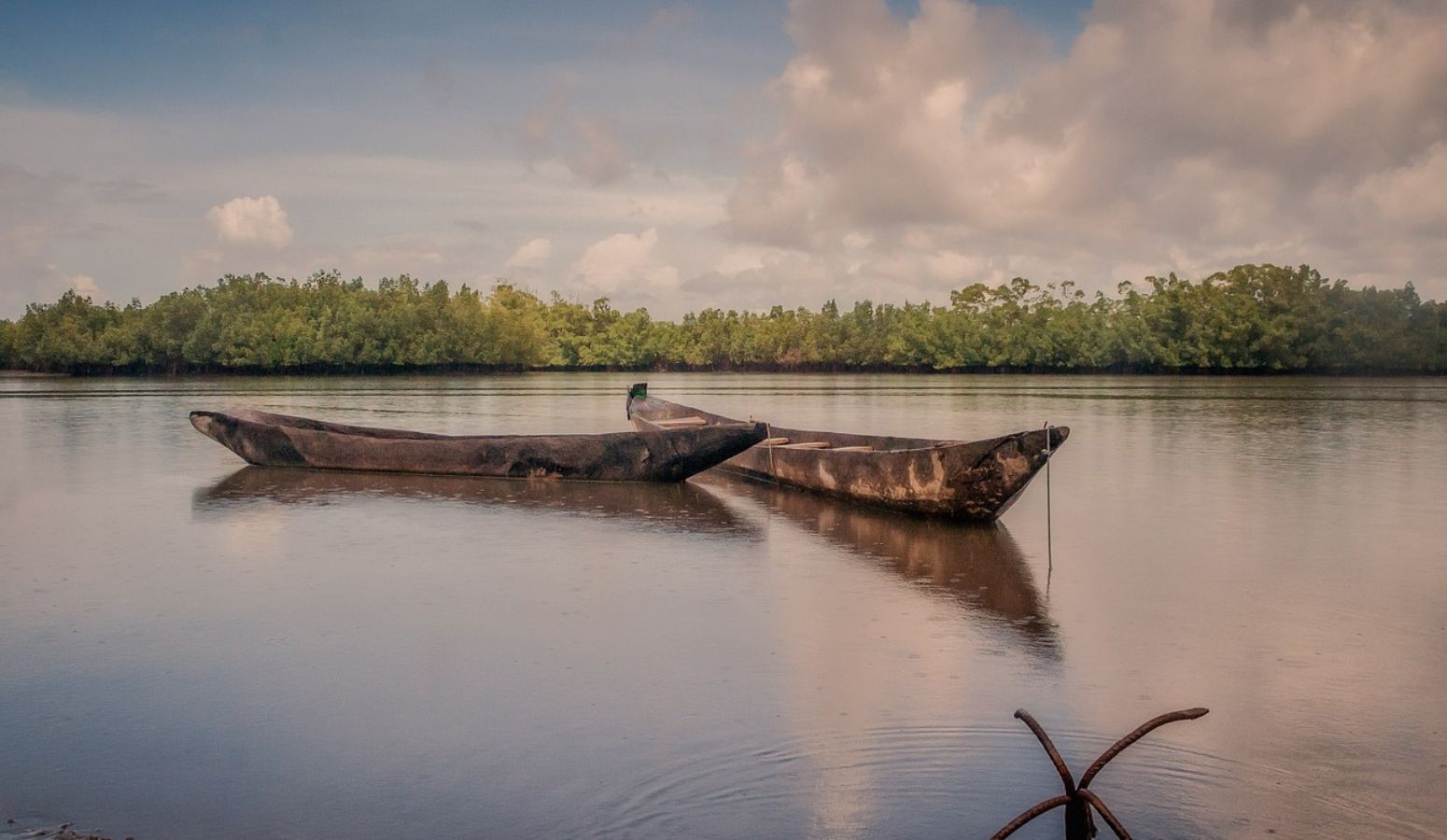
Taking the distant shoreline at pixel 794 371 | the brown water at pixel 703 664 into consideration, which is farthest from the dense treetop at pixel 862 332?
the brown water at pixel 703 664

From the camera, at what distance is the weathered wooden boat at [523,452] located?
577 inches

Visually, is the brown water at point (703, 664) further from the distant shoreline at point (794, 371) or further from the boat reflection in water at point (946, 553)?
the distant shoreline at point (794, 371)

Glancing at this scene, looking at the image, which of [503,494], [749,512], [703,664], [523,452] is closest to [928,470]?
[749,512]

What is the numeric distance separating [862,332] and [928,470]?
11141 cm

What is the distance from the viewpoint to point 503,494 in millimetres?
14297

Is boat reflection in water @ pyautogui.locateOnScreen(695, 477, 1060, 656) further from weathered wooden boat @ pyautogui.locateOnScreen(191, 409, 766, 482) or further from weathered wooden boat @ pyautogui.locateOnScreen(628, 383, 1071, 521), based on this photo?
weathered wooden boat @ pyautogui.locateOnScreen(191, 409, 766, 482)

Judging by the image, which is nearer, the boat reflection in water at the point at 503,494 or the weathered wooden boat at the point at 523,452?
the boat reflection in water at the point at 503,494

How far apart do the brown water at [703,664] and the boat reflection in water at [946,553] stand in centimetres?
5

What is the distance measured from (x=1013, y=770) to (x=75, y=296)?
11305 centimetres

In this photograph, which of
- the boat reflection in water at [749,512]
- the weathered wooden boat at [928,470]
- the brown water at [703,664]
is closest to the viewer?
the brown water at [703,664]

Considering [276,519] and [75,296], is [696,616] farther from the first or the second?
[75,296]

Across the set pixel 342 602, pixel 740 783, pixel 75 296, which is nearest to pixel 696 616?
pixel 342 602

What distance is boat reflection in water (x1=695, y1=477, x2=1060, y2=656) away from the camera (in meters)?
7.87

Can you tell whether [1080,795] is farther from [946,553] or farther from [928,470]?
[928,470]
